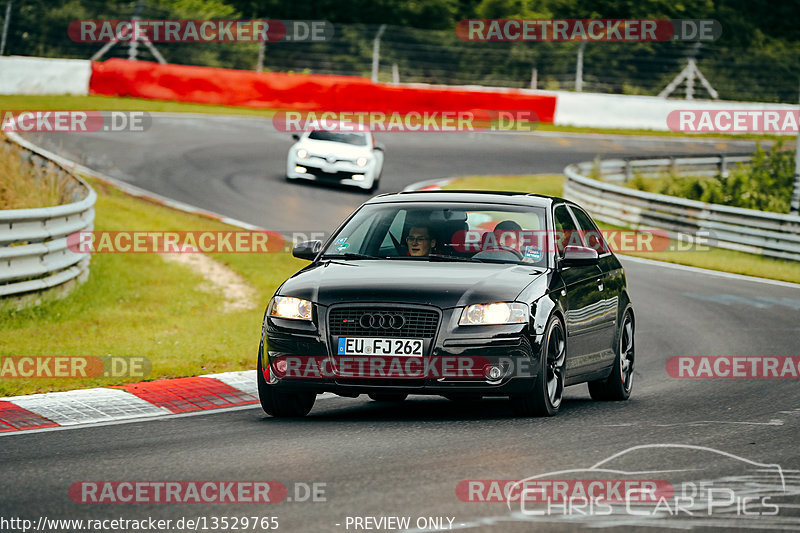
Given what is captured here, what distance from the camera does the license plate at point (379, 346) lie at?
27.3 ft

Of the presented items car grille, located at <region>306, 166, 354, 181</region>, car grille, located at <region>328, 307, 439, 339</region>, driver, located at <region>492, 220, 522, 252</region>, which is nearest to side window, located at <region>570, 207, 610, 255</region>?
driver, located at <region>492, 220, 522, 252</region>

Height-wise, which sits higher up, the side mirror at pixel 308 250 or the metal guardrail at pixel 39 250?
the side mirror at pixel 308 250

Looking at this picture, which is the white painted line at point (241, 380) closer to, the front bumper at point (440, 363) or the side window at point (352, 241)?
the side window at point (352, 241)

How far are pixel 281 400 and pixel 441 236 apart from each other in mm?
1668

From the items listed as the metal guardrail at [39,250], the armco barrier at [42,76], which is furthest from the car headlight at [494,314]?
the armco barrier at [42,76]

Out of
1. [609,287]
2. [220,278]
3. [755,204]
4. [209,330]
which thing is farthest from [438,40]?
[609,287]

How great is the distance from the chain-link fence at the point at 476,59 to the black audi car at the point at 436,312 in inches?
1299

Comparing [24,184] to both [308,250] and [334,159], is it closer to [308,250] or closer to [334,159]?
[308,250]

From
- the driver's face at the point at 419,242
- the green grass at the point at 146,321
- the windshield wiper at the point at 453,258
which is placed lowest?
the green grass at the point at 146,321

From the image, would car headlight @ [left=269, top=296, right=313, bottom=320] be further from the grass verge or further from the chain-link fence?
the chain-link fence

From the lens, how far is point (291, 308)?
28.3 ft

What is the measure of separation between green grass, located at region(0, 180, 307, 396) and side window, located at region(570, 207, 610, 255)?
10.8 feet

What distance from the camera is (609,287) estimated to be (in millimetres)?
10508

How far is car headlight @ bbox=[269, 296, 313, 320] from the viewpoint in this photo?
8570mm
